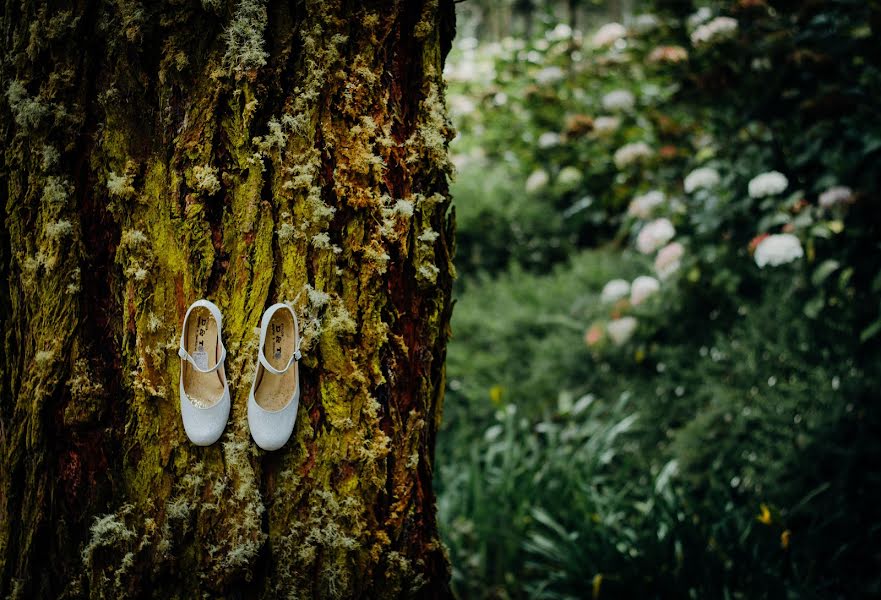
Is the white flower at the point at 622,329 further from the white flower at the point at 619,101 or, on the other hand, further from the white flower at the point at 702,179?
the white flower at the point at 619,101

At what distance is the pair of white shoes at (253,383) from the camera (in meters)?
1.29

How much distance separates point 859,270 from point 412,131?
88.3 inches

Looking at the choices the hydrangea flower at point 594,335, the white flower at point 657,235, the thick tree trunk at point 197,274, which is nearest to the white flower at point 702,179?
the white flower at point 657,235

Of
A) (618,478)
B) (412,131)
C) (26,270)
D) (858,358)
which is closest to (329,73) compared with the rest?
(412,131)

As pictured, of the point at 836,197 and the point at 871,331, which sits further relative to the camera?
the point at 836,197

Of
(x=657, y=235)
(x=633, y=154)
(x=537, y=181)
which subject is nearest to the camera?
(x=657, y=235)

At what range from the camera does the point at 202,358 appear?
1.35 m

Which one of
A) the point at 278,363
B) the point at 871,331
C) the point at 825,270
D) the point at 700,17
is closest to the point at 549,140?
the point at 700,17

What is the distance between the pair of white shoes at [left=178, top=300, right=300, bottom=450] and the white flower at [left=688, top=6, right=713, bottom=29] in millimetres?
3374

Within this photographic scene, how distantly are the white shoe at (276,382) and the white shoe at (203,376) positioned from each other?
0.21ft

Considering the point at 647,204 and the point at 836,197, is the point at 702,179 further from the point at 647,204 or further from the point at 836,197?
the point at 836,197

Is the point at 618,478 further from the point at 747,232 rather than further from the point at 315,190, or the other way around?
the point at 315,190

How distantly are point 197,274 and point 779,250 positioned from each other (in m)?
2.34

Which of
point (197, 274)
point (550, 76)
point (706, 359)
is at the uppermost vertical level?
point (550, 76)
